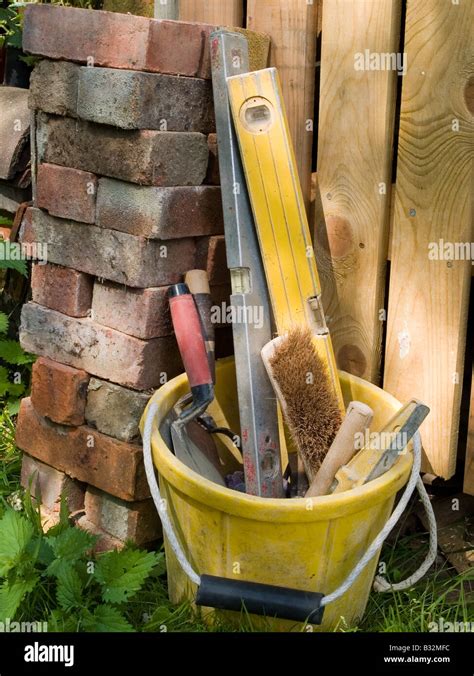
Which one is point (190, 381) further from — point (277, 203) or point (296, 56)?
point (296, 56)

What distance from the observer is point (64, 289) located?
6.88 feet

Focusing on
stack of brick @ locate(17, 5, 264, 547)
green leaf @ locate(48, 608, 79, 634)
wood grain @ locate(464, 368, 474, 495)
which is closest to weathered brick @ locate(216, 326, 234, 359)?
stack of brick @ locate(17, 5, 264, 547)

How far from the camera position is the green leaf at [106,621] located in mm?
1734

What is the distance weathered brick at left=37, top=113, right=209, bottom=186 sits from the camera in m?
1.83

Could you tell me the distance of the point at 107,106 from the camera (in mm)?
1864

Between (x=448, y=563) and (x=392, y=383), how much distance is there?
1.55 feet

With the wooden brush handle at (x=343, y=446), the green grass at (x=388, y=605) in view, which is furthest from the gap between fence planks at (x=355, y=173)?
the green grass at (x=388, y=605)

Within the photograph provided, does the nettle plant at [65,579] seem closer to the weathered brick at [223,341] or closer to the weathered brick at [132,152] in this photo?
the weathered brick at [223,341]

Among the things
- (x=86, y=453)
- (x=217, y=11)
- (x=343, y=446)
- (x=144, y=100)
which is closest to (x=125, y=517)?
(x=86, y=453)

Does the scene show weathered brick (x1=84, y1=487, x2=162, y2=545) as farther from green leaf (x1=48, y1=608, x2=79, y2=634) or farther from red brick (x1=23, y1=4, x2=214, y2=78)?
red brick (x1=23, y1=4, x2=214, y2=78)

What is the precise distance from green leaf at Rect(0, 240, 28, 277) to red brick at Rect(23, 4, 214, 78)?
51 cm

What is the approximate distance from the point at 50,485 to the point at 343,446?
889mm

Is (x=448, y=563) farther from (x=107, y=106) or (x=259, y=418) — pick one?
(x=107, y=106)

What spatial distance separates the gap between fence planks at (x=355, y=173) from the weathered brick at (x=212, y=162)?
0.82 feet
